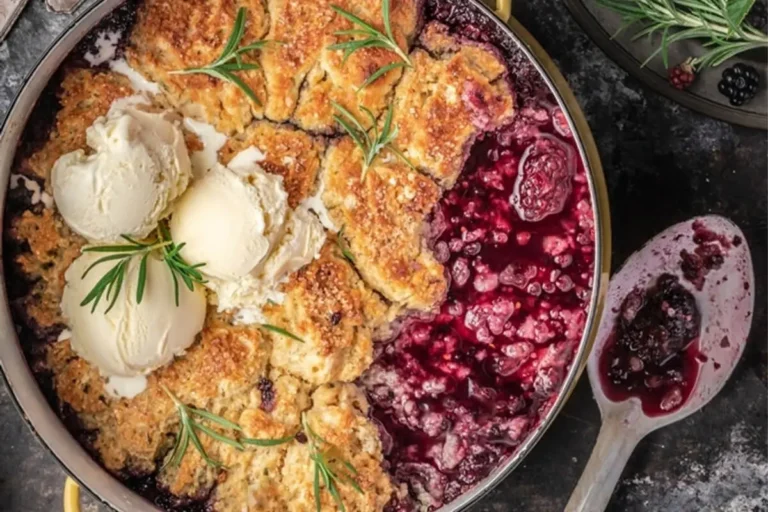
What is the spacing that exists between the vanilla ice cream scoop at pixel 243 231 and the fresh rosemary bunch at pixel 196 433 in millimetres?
262

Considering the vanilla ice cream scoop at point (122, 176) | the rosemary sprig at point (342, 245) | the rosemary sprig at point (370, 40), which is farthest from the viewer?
the rosemary sprig at point (342, 245)

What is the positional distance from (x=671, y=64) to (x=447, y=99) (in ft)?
2.46

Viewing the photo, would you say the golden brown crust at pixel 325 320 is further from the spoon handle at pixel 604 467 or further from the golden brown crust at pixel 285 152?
the spoon handle at pixel 604 467

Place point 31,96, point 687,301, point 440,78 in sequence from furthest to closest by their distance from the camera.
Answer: point 687,301
point 440,78
point 31,96

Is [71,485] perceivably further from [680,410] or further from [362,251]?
[680,410]

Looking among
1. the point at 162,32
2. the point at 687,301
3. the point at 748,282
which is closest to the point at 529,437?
the point at 687,301

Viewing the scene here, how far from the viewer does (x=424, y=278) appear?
7.31 feet

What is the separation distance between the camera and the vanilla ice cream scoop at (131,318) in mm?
2102

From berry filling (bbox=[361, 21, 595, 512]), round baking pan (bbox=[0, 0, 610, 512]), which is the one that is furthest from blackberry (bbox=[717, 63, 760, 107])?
berry filling (bbox=[361, 21, 595, 512])

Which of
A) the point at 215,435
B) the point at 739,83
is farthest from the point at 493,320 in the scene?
the point at 739,83

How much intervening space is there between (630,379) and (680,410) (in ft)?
0.55

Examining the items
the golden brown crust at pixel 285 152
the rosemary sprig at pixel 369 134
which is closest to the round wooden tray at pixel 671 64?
the rosemary sprig at pixel 369 134

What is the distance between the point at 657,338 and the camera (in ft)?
8.22

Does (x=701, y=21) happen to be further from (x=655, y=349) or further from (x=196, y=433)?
(x=196, y=433)
